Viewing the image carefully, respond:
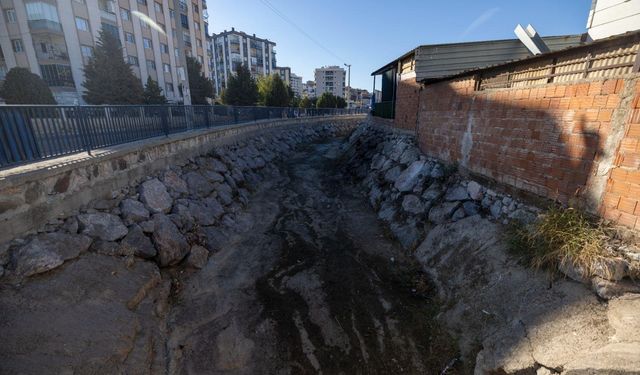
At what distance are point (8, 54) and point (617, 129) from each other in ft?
134

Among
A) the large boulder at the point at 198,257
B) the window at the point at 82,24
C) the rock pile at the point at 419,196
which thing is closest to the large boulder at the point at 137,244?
the large boulder at the point at 198,257

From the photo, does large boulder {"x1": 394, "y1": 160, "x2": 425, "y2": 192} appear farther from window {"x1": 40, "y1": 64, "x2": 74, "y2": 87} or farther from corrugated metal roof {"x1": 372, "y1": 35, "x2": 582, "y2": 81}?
window {"x1": 40, "y1": 64, "x2": 74, "y2": 87}

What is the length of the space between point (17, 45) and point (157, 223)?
112 ft

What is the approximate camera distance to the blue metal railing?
4.38 meters

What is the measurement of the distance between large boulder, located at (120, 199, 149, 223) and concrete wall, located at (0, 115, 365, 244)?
37 centimetres

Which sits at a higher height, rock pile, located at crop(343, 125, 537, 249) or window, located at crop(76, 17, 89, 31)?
window, located at crop(76, 17, 89, 31)

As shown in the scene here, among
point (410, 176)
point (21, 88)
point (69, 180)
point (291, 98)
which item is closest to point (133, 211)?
point (69, 180)

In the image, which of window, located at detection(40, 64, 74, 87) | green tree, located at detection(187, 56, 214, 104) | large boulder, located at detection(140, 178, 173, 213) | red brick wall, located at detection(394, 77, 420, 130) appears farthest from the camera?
green tree, located at detection(187, 56, 214, 104)

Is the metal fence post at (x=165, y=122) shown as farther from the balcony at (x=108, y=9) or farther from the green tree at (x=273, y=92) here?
the balcony at (x=108, y=9)

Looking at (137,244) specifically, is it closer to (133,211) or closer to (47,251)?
→ (133,211)

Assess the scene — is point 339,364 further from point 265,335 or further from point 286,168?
point 286,168

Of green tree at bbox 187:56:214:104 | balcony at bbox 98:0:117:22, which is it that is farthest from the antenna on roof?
balcony at bbox 98:0:117:22

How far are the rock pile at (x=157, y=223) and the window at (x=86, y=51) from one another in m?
26.8

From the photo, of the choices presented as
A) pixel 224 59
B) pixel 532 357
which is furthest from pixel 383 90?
pixel 224 59
